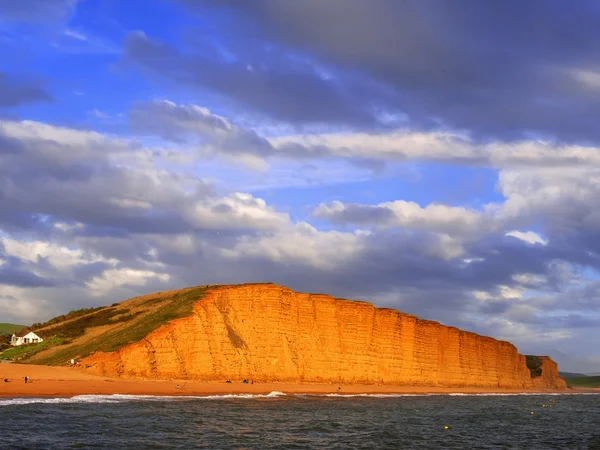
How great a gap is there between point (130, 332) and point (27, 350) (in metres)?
20.1

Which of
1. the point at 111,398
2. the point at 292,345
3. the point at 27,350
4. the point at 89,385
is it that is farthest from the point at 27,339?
the point at 111,398

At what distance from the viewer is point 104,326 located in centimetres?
8050

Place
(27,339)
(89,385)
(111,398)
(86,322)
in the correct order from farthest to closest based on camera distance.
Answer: (27,339) < (86,322) < (89,385) < (111,398)

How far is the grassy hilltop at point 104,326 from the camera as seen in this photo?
63.8 metres

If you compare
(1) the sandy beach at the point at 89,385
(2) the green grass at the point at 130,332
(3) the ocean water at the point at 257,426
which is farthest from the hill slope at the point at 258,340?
(3) the ocean water at the point at 257,426

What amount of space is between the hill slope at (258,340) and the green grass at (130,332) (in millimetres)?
218

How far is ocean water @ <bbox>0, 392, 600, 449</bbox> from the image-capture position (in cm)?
2883

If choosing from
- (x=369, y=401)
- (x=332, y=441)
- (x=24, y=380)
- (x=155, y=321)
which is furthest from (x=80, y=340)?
(x=332, y=441)

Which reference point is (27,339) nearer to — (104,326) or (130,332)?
(104,326)

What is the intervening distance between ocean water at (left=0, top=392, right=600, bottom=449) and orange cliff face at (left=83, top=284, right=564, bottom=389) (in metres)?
9.41

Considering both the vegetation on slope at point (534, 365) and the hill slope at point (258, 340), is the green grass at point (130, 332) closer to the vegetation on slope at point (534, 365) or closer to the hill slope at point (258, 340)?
the hill slope at point (258, 340)

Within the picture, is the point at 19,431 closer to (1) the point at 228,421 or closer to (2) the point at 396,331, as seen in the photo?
(1) the point at 228,421

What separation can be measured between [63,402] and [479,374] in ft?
259

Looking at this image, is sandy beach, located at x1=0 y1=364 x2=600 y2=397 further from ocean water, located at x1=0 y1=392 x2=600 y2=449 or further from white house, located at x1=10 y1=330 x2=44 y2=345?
white house, located at x1=10 y1=330 x2=44 y2=345
